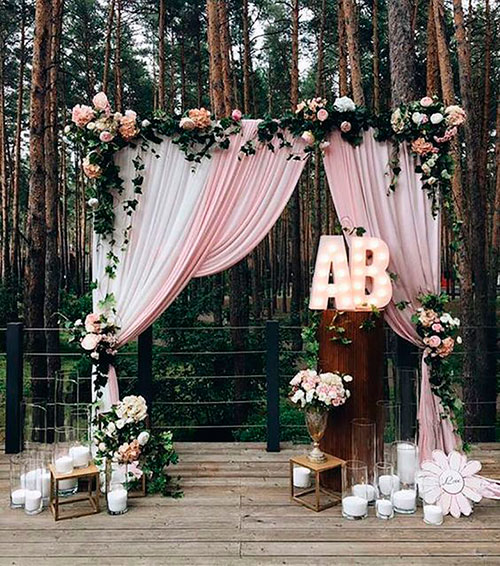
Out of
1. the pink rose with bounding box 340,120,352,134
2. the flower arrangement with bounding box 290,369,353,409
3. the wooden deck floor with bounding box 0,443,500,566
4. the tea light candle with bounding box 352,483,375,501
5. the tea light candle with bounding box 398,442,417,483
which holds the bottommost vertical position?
the wooden deck floor with bounding box 0,443,500,566

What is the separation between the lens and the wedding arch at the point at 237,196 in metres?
3.36

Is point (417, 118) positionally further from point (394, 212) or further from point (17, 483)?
point (17, 483)

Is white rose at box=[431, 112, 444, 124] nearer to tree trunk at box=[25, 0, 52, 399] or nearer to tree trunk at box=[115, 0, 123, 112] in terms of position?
tree trunk at box=[25, 0, 52, 399]

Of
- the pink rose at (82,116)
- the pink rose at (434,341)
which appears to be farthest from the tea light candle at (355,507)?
the pink rose at (82,116)

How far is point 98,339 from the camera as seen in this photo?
3.28 meters

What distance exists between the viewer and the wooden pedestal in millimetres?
3098

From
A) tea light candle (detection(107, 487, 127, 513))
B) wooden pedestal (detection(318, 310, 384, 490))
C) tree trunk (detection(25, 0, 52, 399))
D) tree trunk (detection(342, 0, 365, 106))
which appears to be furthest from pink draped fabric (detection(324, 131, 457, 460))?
tree trunk (detection(342, 0, 365, 106))

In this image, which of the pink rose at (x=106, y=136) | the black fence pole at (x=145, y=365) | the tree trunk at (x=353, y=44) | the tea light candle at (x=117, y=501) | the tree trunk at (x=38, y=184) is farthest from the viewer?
the tree trunk at (x=353, y=44)

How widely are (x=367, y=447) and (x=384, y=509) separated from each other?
1.05ft

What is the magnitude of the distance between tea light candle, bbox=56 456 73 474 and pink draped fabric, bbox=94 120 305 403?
54 cm

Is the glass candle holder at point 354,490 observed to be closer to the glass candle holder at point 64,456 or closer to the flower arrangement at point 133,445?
the flower arrangement at point 133,445

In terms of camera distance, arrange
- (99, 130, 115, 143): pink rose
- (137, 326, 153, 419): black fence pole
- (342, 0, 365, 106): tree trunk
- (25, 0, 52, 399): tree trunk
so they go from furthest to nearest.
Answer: (342, 0, 365, 106): tree trunk → (25, 0, 52, 399): tree trunk → (137, 326, 153, 419): black fence pole → (99, 130, 115, 143): pink rose

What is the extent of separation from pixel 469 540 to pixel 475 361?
3423 millimetres

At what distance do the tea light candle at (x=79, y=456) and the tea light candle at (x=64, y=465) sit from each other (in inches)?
2.0
